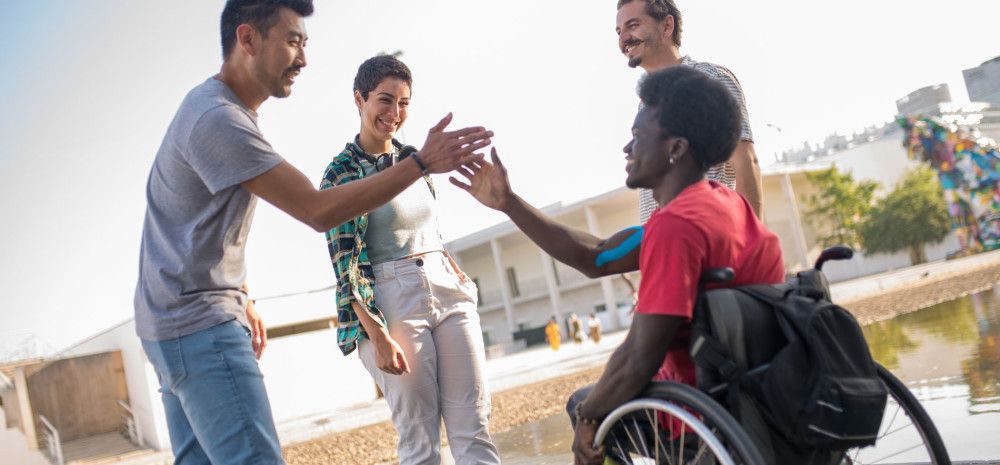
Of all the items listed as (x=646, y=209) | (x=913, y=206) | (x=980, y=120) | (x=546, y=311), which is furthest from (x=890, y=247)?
(x=646, y=209)

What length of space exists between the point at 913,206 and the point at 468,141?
49225 mm

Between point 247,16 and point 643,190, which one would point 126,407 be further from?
point 247,16

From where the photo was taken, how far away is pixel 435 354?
3.14m

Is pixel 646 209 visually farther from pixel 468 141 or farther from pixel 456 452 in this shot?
pixel 456 452

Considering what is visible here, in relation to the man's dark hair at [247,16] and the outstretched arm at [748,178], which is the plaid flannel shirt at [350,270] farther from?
the outstretched arm at [748,178]

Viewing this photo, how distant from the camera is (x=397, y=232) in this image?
315cm

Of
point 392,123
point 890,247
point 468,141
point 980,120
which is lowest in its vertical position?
point 890,247

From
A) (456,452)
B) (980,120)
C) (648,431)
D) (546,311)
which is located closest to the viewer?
(648,431)

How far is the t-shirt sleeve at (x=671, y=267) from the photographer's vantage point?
6.20 feet

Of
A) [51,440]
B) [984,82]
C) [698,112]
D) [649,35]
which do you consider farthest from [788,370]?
[984,82]

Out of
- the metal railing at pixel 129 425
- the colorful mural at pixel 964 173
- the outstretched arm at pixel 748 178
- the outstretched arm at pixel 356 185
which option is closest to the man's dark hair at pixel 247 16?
the outstretched arm at pixel 356 185

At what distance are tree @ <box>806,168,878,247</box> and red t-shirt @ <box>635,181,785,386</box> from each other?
4772 cm

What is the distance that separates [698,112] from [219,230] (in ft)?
4.16

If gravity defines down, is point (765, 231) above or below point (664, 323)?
above
